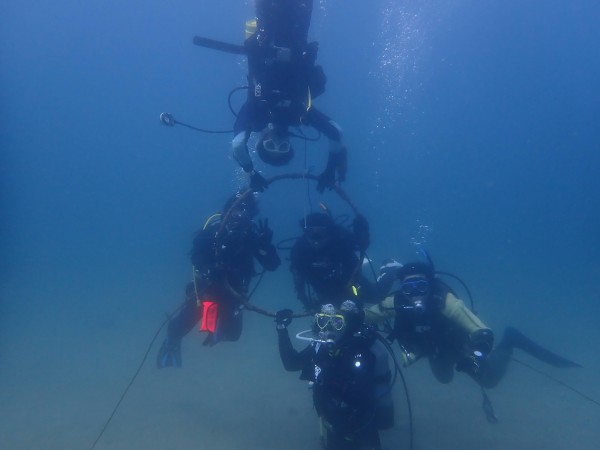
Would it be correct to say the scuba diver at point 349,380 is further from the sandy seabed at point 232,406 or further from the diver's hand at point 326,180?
the sandy seabed at point 232,406

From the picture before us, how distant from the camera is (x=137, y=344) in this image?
19.2 m

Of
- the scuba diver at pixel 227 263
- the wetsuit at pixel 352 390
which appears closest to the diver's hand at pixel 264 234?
the scuba diver at pixel 227 263

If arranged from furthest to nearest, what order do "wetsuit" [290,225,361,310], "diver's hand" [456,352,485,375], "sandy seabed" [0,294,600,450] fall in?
"sandy seabed" [0,294,600,450]
"wetsuit" [290,225,361,310]
"diver's hand" [456,352,485,375]

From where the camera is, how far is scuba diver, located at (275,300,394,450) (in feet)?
16.8

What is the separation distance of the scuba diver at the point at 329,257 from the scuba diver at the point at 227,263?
0.66 metres

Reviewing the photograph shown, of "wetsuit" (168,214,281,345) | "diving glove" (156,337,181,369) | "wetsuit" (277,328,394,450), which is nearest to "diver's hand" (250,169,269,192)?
"wetsuit" (168,214,281,345)

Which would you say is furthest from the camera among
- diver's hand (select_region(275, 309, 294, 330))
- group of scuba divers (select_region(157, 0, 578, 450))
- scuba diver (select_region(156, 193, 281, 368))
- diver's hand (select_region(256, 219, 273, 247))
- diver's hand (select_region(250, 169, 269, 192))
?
diver's hand (select_region(256, 219, 273, 247))

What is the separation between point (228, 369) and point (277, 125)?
985cm

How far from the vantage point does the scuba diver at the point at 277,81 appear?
700 centimetres

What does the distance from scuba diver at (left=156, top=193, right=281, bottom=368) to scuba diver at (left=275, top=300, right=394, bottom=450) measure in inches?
83.3

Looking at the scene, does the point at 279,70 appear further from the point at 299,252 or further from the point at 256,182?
the point at 299,252

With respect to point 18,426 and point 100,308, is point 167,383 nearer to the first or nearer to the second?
point 18,426

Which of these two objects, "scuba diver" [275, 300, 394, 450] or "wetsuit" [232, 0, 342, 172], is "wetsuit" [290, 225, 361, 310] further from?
"wetsuit" [232, 0, 342, 172]

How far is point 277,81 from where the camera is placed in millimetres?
7051
